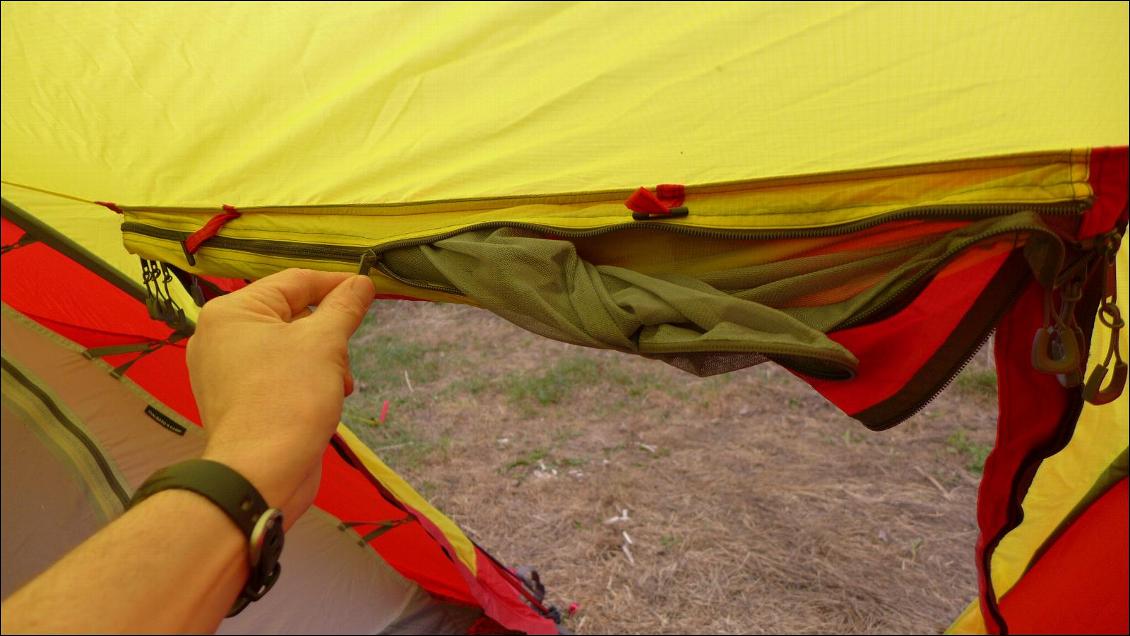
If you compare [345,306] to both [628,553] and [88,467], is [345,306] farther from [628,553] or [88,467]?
[628,553]

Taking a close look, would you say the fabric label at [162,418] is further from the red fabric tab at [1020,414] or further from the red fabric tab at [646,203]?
the red fabric tab at [1020,414]

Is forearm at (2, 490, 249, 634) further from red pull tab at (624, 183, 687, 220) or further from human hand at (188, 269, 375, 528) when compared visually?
red pull tab at (624, 183, 687, 220)

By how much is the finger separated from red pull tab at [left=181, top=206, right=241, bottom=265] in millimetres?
317

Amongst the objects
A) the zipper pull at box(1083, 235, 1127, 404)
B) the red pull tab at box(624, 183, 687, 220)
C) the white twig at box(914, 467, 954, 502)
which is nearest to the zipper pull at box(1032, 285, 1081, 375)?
the zipper pull at box(1083, 235, 1127, 404)

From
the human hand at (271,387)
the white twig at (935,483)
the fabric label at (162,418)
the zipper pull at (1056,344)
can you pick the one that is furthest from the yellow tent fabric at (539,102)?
the white twig at (935,483)

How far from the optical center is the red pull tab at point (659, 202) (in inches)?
34.2

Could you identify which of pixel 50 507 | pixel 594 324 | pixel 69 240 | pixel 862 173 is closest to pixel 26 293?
pixel 69 240

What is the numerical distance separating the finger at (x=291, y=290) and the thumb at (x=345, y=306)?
0.04 feet

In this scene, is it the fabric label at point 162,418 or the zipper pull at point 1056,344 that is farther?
the fabric label at point 162,418

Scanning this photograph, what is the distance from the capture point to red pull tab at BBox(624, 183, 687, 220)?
87 centimetres

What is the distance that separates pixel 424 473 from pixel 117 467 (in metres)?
1.23

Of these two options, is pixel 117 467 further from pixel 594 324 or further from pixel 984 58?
pixel 984 58

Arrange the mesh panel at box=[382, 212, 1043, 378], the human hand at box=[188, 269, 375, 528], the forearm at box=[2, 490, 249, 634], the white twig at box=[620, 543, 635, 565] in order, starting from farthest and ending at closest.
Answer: the white twig at box=[620, 543, 635, 565] < the mesh panel at box=[382, 212, 1043, 378] < the human hand at box=[188, 269, 375, 528] < the forearm at box=[2, 490, 249, 634]

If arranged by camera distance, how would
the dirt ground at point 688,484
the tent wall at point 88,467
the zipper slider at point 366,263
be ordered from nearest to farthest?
the zipper slider at point 366,263
the tent wall at point 88,467
the dirt ground at point 688,484
